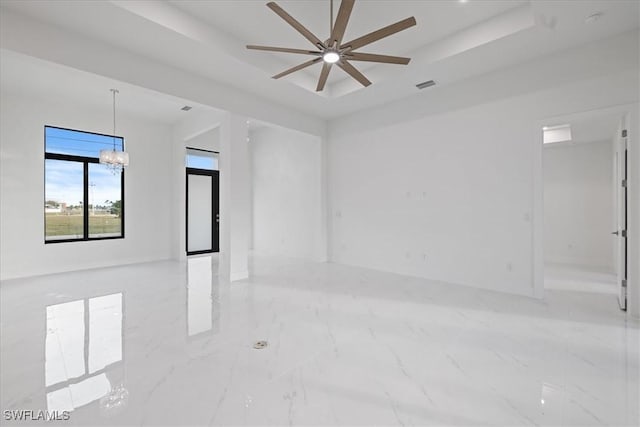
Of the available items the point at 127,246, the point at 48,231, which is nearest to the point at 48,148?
the point at 48,231

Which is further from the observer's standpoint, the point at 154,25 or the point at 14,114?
the point at 14,114

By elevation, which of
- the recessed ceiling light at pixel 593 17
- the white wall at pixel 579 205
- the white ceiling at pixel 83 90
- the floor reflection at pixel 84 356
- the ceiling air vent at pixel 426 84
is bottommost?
the floor reflection at pixel 84 356

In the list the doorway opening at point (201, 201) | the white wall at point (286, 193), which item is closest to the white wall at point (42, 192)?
the doorway opening at point (201, 201)

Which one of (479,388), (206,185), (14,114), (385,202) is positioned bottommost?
(479,388)

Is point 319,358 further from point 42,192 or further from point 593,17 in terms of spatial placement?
point 42,192

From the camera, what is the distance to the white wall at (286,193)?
23.0 feet

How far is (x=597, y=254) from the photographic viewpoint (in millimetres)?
6371

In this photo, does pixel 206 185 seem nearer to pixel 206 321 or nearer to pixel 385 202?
pixel 385 202

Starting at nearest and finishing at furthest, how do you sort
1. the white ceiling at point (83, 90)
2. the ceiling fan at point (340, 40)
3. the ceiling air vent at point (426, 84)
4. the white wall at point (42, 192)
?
the ceiling fan at point (340, 40), the white ceiling at point (83, 90), the ceiling air vent at point (426, 84), the white wall at point (42, 192)

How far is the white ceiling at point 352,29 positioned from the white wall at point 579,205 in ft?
13.0

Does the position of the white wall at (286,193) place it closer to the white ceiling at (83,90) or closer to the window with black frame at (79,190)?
the white ceiling at (83,90)

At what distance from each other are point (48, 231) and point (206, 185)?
3.50m

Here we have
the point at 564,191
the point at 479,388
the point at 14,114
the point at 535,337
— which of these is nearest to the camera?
the point at 479,388

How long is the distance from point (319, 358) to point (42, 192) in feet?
20.3
